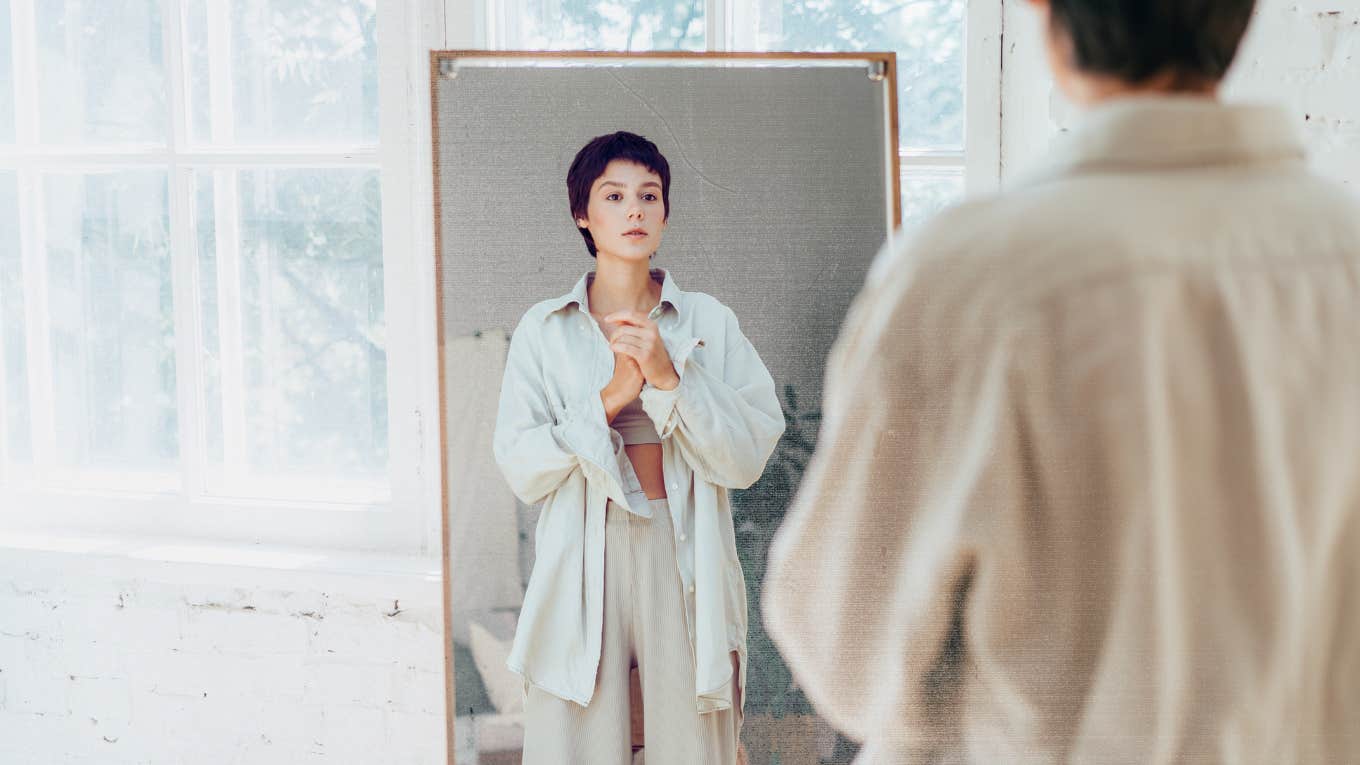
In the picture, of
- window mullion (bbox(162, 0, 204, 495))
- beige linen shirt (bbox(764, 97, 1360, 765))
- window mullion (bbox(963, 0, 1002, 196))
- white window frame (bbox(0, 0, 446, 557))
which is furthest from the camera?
window mullion (bbox(162, 0, 204, 495))

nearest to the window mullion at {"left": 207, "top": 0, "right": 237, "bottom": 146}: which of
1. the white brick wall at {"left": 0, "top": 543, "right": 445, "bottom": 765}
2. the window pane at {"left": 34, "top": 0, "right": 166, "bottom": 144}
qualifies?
the window pane at {"left": 34, "top": 0, "right": 166, "bottom": 144}

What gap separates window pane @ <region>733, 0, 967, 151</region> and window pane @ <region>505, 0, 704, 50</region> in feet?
0.28

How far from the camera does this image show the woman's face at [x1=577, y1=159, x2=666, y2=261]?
4.77 feet

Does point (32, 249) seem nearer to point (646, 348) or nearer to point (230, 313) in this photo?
point (230, 313)

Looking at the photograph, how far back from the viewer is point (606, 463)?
138cm

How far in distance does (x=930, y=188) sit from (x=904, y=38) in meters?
0.25

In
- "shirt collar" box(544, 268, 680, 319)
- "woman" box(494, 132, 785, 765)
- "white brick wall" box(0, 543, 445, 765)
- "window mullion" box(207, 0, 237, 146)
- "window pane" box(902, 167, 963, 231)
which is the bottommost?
"white brick wall" box(0, 543, 445, 765)

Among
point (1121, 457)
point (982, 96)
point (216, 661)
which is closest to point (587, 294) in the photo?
point (982, 96)

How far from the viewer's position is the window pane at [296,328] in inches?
77.9

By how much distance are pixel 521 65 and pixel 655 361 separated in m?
0.49

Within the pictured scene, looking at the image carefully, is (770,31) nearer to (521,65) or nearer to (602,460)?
(521,65)

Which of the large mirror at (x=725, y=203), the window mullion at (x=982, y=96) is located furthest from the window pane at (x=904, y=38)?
the large mirror at (x=725, y=203)

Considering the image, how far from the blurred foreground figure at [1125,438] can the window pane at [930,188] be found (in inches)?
41.9

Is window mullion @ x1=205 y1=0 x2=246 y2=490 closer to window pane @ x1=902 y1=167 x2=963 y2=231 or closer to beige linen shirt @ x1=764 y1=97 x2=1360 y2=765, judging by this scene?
window pane @ x1=902 y1=167 x2=963 y2=231
